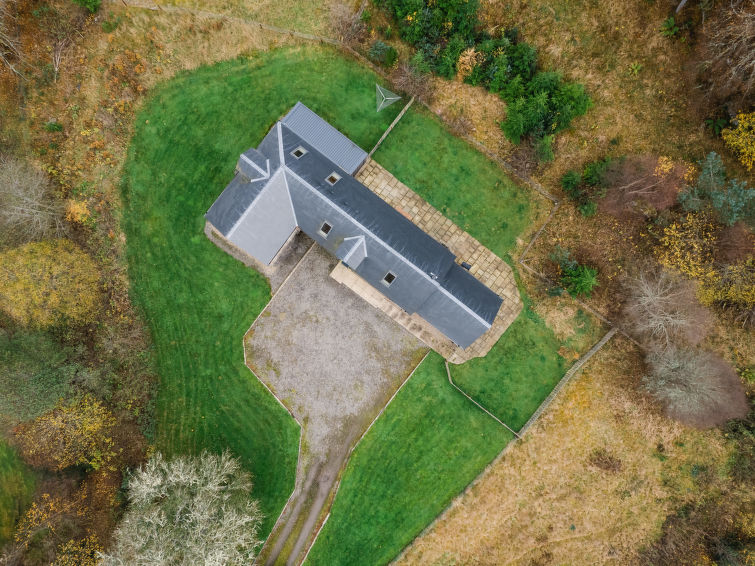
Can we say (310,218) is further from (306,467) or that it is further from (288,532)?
(288,532)

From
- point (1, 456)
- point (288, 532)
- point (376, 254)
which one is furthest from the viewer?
point (288, 532)

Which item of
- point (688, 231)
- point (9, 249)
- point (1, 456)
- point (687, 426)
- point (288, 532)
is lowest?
point (1, 456)

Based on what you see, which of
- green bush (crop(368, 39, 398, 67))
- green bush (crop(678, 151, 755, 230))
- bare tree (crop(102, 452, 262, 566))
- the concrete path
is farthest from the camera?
the concrete path

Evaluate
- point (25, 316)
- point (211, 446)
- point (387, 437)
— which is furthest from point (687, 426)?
point (25, 316)

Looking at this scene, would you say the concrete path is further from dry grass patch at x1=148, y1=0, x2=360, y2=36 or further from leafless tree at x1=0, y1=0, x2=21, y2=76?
leafless tree at x1=0, y1=0, x2=21, y2=76

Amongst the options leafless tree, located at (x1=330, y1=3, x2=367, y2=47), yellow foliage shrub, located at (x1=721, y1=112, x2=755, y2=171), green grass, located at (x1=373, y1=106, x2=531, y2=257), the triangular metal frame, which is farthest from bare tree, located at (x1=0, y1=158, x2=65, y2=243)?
yellow foliage shrub, located at (x1=721, y1=112, x2=755, y2=171)

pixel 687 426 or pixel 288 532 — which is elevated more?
pixel 687 426

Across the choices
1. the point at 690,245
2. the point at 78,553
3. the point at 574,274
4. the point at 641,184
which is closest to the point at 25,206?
the point at 78,553

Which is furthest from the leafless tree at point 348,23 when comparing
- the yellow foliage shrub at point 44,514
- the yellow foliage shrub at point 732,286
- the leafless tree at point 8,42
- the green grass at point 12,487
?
the yellow foliage shrub at point 44,514

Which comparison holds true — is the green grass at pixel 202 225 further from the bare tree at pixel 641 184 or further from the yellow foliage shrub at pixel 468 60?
the bare tree at pixel 641 184
